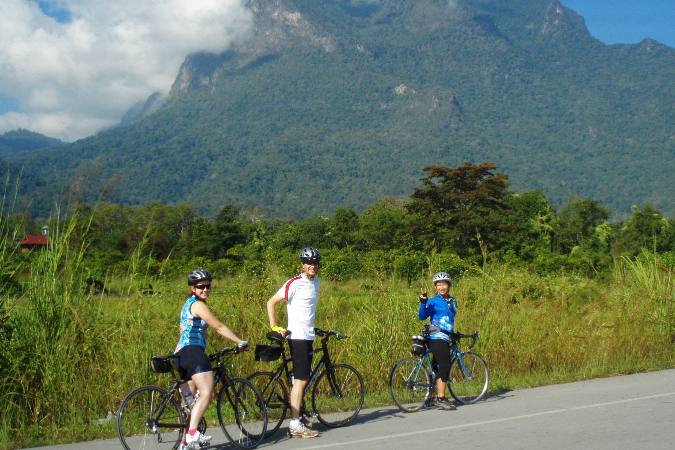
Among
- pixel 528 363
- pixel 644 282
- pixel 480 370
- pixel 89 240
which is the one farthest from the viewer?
pixel 644 282

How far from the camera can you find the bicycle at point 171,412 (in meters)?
6.88

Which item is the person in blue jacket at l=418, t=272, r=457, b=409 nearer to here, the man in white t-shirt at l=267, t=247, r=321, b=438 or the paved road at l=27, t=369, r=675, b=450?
the paved road at l=27, t=369, r=675, b=450

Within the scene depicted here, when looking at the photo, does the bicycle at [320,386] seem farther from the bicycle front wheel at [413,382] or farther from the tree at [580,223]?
the tree at [580,223]

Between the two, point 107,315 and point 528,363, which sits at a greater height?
point 107,315

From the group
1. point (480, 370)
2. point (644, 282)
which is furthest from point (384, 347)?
point (644, 282)

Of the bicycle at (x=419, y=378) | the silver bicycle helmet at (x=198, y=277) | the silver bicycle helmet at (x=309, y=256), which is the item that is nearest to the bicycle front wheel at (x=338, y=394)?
the bicycle at (x=419, y=378)

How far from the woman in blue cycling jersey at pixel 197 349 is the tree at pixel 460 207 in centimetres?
4731

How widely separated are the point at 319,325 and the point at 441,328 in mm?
2863

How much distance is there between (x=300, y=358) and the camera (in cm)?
782

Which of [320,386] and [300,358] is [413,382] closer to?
[320,386]

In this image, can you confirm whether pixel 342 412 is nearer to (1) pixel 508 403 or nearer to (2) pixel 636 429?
(1) pixel 508 403

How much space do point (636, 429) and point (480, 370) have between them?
104 inches

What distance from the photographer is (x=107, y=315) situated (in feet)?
31.3

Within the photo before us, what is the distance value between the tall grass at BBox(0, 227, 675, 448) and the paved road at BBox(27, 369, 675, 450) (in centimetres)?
110
